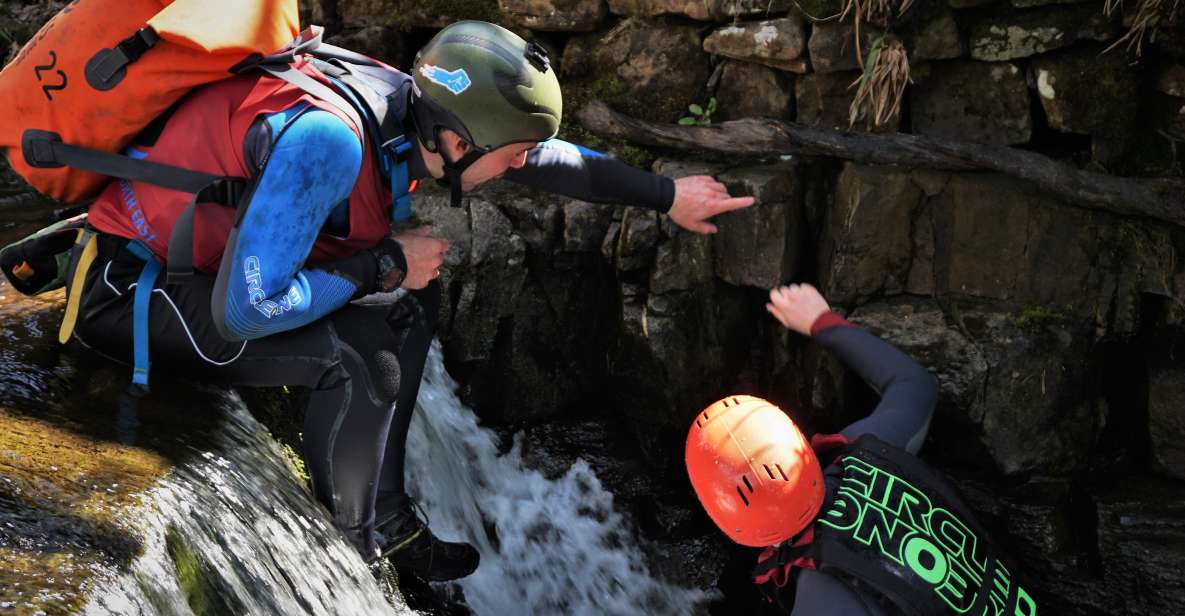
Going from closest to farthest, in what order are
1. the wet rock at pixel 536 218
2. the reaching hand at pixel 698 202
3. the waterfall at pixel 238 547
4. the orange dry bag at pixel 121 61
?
the waterfall at pixel 238 547, the orange dry bag at pixel 121 61, the reaching hand at pixel 698 202, the wet rock at pixel 536 218

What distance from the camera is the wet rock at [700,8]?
5348mm

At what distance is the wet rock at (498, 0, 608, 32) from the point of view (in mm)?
5828

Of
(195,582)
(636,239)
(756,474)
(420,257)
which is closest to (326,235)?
(420,257)

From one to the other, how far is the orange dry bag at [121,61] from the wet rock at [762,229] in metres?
2.92

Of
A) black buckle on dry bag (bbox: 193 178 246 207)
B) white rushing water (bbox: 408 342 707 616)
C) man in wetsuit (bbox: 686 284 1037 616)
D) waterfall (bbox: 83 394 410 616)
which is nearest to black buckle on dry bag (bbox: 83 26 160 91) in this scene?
black buckle on dry bag (bbox: 193 178 246 207)

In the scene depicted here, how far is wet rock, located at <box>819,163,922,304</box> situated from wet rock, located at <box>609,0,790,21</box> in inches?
37.3

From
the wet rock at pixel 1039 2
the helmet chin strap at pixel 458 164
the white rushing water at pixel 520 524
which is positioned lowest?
the white rushing water at pixel 520 524

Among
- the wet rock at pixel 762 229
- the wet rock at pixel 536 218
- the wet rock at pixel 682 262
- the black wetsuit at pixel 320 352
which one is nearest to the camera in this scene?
the black wetsuit at pixel 320 352

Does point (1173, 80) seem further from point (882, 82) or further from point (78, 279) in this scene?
point (78, 279)

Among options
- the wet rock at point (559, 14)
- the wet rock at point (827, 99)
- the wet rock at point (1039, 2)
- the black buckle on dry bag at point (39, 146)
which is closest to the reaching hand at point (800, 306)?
the wet rock at point (827, 99)

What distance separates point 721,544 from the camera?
6102mm

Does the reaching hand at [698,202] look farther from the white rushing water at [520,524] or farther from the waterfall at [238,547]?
the waterfall at [238,547]

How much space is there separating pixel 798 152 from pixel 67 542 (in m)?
4.04

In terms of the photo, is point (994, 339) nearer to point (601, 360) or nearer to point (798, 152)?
point (798, 152)
